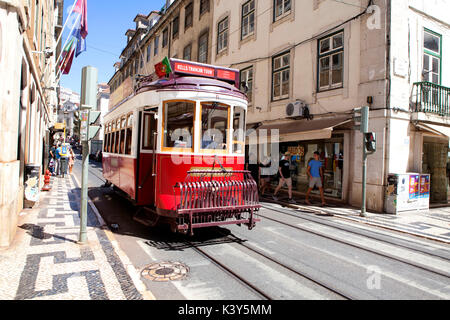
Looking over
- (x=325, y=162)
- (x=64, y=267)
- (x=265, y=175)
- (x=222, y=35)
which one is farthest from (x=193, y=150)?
(x=222, y=35)

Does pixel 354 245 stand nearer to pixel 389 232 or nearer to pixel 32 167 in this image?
pixel 389 232

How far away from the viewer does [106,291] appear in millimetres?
3600

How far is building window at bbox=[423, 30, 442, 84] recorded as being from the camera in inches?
443

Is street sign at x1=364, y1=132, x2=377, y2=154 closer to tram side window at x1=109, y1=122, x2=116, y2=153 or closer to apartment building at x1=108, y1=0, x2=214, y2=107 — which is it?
tram side window at x1=109, y1=122, x2=116, y2=153

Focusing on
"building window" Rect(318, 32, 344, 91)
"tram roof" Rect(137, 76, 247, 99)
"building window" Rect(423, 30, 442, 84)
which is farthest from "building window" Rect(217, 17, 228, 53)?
"tram roof" Rect(137, 76, 247, 99)

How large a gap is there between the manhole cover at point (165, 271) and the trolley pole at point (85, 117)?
1773mm

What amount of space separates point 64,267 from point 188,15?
2401 cm

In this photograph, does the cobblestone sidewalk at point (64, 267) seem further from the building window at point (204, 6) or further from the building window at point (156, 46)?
the building window at point (156, 46)

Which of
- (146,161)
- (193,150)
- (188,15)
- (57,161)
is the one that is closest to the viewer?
(193,150)

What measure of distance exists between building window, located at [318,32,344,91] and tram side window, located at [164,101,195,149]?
25.1ft

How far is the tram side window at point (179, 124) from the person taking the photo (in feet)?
19.7

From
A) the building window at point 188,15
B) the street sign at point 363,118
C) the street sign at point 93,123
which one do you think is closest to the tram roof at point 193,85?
the street sign at point 93,123

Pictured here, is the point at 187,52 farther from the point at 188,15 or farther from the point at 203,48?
the point at 188,15

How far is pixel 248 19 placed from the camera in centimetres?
1709
